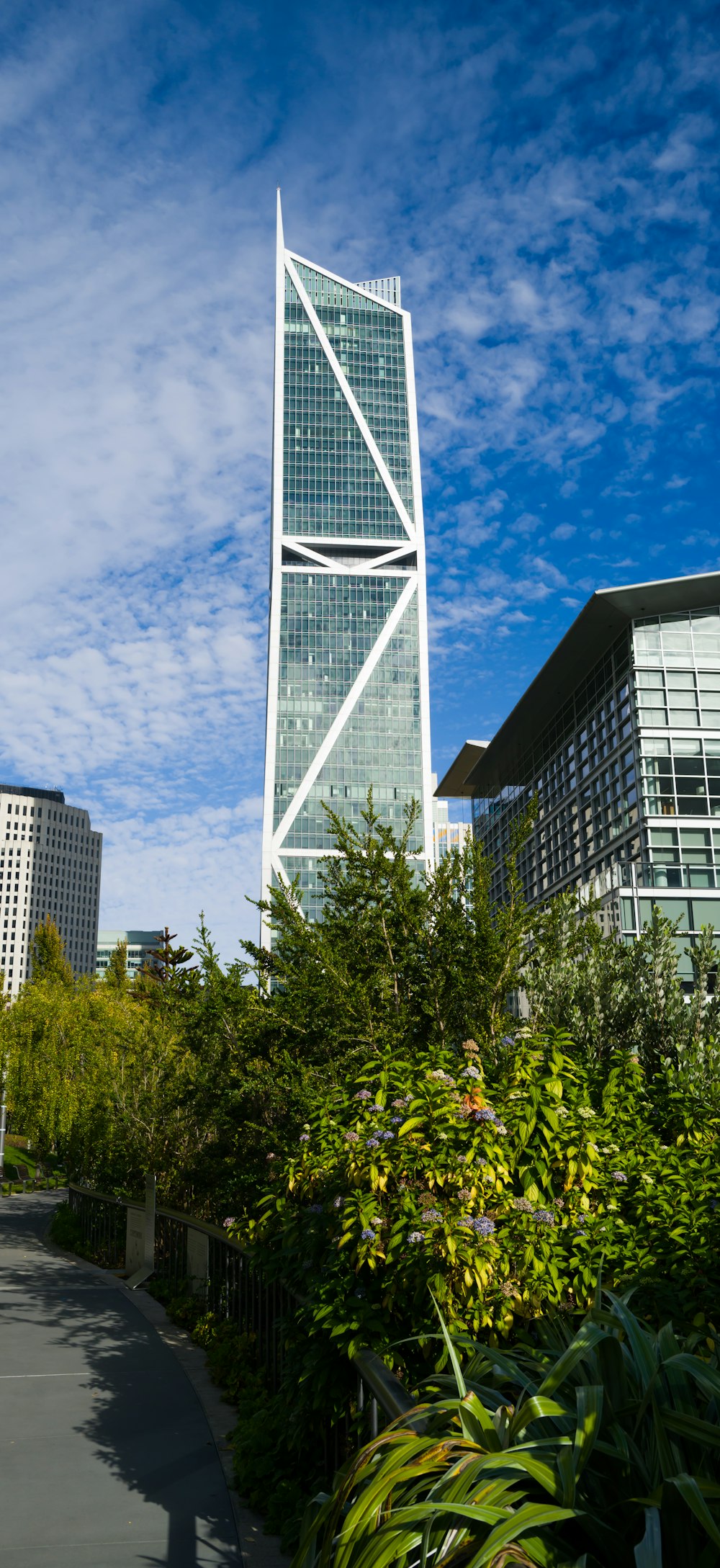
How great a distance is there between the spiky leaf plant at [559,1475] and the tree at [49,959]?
51579mm

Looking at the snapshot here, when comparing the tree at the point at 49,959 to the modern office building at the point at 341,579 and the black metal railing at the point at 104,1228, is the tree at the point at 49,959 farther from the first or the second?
the modern office building at the point at 341,579

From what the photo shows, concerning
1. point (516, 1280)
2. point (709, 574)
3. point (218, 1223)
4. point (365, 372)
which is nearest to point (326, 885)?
point (218, 1223)

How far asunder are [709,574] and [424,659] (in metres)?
95.5

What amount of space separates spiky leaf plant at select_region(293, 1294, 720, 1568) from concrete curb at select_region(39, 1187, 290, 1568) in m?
1.99

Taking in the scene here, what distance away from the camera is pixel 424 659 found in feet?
443

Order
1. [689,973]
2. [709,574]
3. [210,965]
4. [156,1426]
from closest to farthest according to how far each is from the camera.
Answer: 1. [156,1426]
2. [210,965]
3. [689,973]
4. [709,574]

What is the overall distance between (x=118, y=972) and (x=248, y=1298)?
56.4 metres

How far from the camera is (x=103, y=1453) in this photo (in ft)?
21.0

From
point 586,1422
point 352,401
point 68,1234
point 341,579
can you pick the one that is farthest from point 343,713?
point 586,1422

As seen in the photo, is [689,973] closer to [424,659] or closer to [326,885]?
[326,885]

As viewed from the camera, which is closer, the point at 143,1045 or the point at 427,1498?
the point at 427,1498

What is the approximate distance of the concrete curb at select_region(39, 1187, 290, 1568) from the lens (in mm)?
4953

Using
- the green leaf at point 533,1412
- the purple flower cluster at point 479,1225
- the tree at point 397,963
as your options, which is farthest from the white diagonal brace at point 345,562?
the green leaf at point 533,1412

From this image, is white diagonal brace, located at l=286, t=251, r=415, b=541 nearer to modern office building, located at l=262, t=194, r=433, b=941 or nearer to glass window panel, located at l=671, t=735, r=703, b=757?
modern office building, located at l=262, t=194, r=433, b=941
